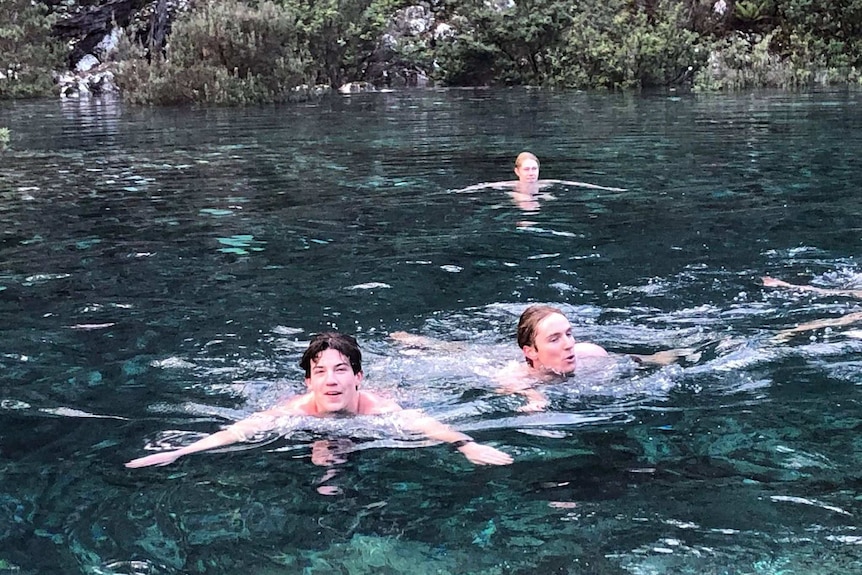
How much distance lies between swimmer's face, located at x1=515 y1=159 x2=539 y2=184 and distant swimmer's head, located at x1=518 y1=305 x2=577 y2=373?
670cm

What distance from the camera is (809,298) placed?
7.47 meters

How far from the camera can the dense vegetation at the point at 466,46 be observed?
1172 inches

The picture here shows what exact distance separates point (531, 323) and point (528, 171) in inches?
269

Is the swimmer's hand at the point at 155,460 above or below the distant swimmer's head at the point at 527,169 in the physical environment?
below

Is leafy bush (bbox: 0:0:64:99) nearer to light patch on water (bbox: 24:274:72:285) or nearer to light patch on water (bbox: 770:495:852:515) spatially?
light patch on water (bbox: 24:274:72:285)

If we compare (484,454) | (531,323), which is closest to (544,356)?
(531,323)

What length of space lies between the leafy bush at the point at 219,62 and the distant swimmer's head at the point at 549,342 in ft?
82.2

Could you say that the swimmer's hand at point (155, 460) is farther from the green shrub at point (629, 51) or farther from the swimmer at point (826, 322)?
the green shrub at point (629, 51)

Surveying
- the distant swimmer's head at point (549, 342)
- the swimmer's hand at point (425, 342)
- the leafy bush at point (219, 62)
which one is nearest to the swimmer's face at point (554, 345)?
the distant swimmer's head at point (549, 342)

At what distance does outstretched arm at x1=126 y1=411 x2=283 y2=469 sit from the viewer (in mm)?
4891

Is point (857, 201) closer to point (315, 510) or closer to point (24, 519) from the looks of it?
point (315, 510)

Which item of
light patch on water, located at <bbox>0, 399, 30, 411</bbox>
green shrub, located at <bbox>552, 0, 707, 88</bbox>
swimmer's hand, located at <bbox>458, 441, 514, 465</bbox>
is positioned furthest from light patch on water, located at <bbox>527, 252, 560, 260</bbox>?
green shrub, located at <bbox>552, 0, 707, 88</bbox>

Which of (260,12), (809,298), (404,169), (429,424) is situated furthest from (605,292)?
(260,12)

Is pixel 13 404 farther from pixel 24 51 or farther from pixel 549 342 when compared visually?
pixel 24 51
